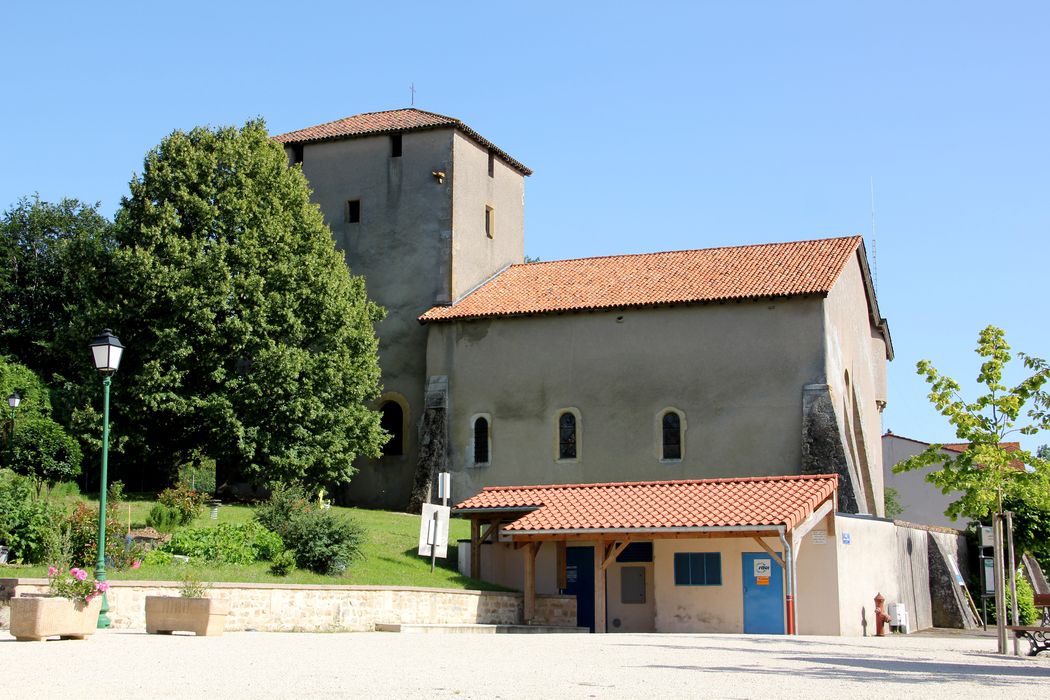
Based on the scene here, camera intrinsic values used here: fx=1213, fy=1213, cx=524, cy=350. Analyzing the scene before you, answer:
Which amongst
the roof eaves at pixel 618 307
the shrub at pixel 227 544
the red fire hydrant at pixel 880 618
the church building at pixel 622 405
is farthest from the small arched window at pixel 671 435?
the shrub at pixel 227 544

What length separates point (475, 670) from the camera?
13.7 m

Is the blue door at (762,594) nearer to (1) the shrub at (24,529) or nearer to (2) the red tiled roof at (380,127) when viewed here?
(1) the shrub at (24,529)

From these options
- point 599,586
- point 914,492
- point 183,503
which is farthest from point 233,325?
point 914,492

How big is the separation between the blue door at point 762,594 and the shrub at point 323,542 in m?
8.63

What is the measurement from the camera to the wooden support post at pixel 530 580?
27.7 meters

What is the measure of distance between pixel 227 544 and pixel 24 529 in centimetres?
424

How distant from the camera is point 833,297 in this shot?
36969 mm

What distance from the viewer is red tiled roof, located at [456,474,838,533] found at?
25984 mm

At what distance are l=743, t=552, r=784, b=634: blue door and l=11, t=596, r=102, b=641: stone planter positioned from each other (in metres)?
15.5

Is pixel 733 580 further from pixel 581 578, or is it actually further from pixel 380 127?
pixel 380 127

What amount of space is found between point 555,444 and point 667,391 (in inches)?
155

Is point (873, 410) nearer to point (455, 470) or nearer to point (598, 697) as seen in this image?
point (455, 470)

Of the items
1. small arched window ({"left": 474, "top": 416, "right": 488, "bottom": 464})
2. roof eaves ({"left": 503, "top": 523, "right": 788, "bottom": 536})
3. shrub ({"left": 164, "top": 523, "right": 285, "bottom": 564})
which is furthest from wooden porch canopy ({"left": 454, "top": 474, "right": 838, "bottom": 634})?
small arched window ({"left": 474, "top": 416, "right": 488, "bottom": 464})

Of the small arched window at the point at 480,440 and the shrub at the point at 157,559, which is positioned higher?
the small arched window at the point at 480,440
